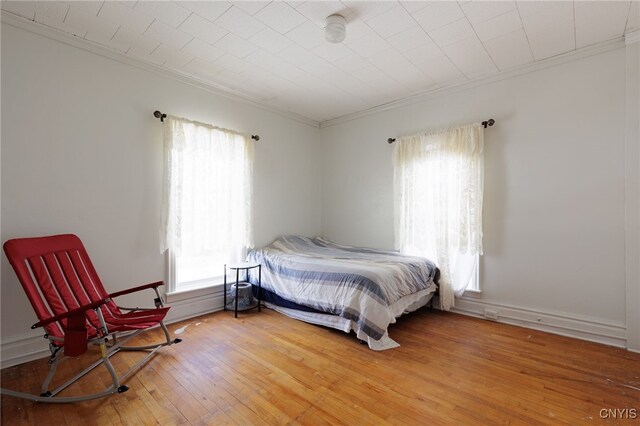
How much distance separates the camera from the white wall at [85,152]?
233 centimetres

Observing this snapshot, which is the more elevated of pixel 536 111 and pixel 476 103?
pixel 476 103

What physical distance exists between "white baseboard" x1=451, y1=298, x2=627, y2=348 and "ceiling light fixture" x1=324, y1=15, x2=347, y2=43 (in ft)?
9.80

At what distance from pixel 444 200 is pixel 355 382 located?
2.24m

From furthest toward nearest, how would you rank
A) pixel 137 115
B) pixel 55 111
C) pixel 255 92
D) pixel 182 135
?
pixel 255 92 < pixel 182 135 < pixel 137 115 < pixel 55 111

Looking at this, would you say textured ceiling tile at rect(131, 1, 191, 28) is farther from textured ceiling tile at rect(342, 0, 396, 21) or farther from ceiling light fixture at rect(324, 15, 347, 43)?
textured ceiling tile at rect(342, 0, 396, 21)

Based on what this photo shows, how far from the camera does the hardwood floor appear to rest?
5.70 feet

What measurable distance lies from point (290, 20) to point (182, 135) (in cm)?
162

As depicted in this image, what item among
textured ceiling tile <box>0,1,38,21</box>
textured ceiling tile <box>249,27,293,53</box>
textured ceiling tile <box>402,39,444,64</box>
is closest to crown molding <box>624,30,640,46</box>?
textured ceiling tile <box>402,39,444,64</box>

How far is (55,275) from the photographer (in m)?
2.24

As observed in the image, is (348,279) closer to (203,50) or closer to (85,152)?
(203,50)

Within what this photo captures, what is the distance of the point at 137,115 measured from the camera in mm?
2986

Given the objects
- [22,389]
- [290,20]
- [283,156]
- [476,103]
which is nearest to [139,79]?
[290,20]

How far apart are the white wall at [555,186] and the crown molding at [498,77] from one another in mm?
37

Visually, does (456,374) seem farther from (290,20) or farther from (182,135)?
Result: (182,135)
